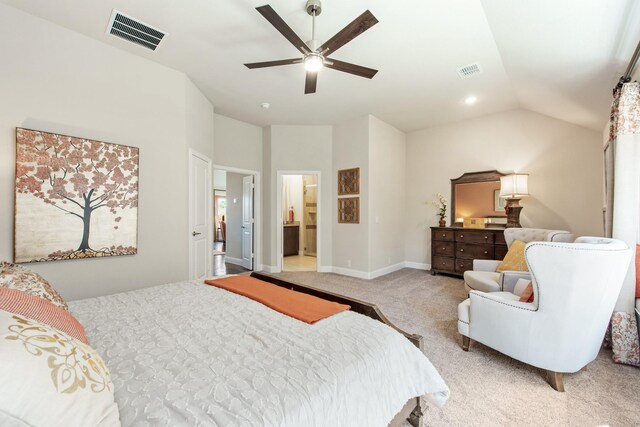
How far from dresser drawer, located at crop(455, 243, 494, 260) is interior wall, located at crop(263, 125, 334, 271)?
235 centimetres

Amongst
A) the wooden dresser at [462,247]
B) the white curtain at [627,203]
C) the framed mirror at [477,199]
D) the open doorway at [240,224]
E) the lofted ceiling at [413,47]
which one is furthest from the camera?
the open doorway at [240,224]

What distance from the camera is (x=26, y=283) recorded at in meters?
1.25

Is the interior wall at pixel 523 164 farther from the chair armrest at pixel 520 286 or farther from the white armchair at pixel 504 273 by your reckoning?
the chair armrest at pixel 520 286

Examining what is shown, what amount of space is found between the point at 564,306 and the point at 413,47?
2674mm

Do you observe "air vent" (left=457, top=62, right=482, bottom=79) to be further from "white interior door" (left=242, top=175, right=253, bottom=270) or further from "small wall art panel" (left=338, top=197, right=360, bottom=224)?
"white interior door" (left=242, top=175, right=253, bottom=270)

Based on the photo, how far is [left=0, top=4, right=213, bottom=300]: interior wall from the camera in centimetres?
223

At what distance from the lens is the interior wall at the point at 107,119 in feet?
7.33

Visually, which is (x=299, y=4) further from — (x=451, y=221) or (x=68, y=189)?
(x=451, y=221)

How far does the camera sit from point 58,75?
244 centimetres

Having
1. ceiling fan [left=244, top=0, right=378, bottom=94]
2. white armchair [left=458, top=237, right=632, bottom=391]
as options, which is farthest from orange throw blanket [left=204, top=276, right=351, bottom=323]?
ceiling fan [left=244, top=0, right=378, bottom=94]

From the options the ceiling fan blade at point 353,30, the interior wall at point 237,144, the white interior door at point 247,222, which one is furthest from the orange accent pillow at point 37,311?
the white interior door at point 247,222

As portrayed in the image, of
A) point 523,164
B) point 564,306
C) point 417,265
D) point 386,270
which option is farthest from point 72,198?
point 523,164

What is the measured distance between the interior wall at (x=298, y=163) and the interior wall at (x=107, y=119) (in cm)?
179

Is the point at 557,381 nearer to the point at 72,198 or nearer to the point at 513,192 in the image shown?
the point at 513,192
